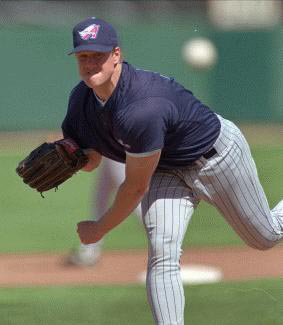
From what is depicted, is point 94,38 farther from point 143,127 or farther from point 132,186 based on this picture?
point 132,186

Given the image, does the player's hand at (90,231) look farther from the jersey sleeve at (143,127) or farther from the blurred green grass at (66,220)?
the blurred green grass at (66,220)

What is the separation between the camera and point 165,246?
3252mm

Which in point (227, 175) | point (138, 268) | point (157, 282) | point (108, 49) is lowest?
point (138, 268)

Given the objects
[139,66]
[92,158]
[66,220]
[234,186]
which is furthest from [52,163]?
[139,66]

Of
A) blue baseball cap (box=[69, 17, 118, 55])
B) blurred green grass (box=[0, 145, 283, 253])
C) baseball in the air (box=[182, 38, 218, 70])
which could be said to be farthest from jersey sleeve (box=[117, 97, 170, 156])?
baseball in the air (box=[182, 38, 218, 70])

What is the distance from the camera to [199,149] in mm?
3371

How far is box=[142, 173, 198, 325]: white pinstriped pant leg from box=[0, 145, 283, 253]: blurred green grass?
2899 millimetres

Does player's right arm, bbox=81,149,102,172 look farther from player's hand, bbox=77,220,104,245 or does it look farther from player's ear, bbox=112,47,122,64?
player's ear, bbox=112,47,122,64

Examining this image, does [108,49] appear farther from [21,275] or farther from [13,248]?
[13,248]

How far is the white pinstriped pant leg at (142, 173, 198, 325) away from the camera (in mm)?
3229

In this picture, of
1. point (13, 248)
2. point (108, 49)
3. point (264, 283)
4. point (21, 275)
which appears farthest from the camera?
point (13, 248)

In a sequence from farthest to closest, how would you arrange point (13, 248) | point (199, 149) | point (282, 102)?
point (282, 102) < point (13, 248) < point (199, 149)

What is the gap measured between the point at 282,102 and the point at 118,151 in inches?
365

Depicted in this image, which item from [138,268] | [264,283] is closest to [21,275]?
[138,268]
